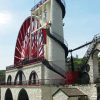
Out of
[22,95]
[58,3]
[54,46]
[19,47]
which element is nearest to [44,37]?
[54,46]

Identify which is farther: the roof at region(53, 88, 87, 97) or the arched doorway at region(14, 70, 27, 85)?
the arched doorway at region(14, 70, 27, 85)

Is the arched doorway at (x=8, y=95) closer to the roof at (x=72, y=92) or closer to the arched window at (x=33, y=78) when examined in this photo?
the arched window at (x=33, y=78)

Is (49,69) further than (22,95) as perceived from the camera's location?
No

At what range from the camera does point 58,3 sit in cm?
4616

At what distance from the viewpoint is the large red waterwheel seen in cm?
4896

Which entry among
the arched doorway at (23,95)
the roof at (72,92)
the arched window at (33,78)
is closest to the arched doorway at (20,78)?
the arched window at (33,78)

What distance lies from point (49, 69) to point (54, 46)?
3946mm


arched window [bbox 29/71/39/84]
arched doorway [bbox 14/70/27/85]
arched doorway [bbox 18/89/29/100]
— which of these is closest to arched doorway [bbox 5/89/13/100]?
arched doorway [bbox 14/70/27/85]

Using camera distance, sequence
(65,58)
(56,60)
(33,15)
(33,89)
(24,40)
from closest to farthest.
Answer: (33,89)
(56,60)
(65,58)
(33,15)
(24,40)

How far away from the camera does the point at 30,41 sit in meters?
53.2

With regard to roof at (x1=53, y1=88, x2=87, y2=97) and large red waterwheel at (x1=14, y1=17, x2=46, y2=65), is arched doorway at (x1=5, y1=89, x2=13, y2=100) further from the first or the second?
roof at (x1=53, y1=88, x2=87, y2=97)

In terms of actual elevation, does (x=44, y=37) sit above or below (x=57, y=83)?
above

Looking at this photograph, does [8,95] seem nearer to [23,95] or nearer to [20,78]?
[20,78]

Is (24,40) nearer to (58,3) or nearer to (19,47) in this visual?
(19,47)
